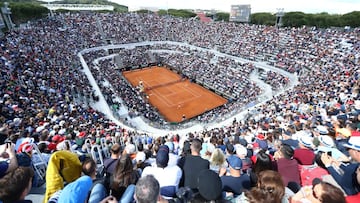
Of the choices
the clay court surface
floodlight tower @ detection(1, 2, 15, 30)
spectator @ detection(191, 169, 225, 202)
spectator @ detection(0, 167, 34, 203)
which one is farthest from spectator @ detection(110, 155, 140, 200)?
floodlight tower @ detection(1, 2, 15, 30)

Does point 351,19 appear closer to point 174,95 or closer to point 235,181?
point 174,95

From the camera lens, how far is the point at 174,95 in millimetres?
32844

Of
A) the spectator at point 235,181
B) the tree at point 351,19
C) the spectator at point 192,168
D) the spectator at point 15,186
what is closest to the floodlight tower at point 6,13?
the spectator at point 15,186

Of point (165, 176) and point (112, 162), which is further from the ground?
point (165, 176)

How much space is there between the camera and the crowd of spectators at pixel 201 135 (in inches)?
113

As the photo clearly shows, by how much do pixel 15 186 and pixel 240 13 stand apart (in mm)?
59221

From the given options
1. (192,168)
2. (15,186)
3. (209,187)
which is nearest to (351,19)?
(192,168)

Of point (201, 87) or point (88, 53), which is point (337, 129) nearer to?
point (201, 87)

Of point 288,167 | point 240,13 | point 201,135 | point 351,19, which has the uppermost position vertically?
point 240,13

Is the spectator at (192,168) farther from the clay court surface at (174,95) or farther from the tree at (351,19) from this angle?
the tree at (351,19)

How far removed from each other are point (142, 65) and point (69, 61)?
19.7m

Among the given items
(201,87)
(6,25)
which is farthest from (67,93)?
(6,25)

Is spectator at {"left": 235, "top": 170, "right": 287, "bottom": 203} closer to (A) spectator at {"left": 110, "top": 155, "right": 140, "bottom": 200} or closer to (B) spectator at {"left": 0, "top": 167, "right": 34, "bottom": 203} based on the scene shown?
(A) spectator at {"left": 110, "top": 155, "right": 140, "bottom": 200}

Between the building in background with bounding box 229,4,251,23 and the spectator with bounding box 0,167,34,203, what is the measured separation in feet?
190
